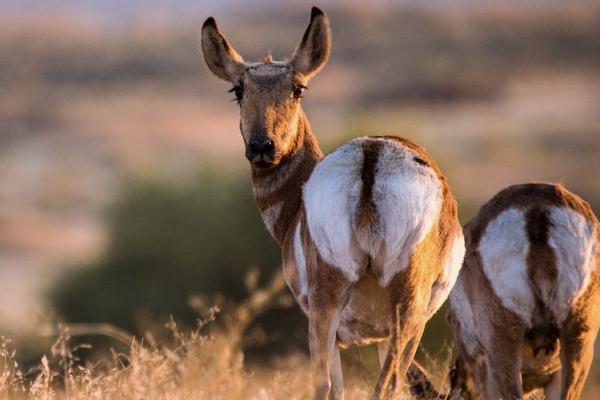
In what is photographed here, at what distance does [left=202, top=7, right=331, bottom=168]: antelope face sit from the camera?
8.22 m

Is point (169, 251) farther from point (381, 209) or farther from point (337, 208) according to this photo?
point (381, 209)

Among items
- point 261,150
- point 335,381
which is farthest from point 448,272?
point 261,150

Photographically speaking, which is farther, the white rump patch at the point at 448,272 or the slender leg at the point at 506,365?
the slender leg at the point at 506,365

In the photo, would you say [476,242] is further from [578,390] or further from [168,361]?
[168,361]

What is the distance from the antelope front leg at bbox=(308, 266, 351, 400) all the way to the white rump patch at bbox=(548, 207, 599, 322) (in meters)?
1.75

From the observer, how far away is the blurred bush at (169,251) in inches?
1393

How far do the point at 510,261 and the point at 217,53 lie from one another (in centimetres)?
298

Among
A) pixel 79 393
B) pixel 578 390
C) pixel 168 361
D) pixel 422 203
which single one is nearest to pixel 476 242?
pixel 578 390

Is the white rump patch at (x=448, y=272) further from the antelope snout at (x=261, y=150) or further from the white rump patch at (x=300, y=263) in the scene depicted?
the antelope snout at (x=261, y=150)

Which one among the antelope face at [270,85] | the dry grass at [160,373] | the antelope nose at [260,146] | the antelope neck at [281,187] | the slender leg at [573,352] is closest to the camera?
the dry grass at [160,373]

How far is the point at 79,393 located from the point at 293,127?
2593 mm

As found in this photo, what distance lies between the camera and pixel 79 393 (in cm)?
709

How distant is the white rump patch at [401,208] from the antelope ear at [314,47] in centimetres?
242

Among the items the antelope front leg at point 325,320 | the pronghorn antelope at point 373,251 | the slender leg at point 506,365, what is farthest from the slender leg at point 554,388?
the antelope front leg at point 325,320
